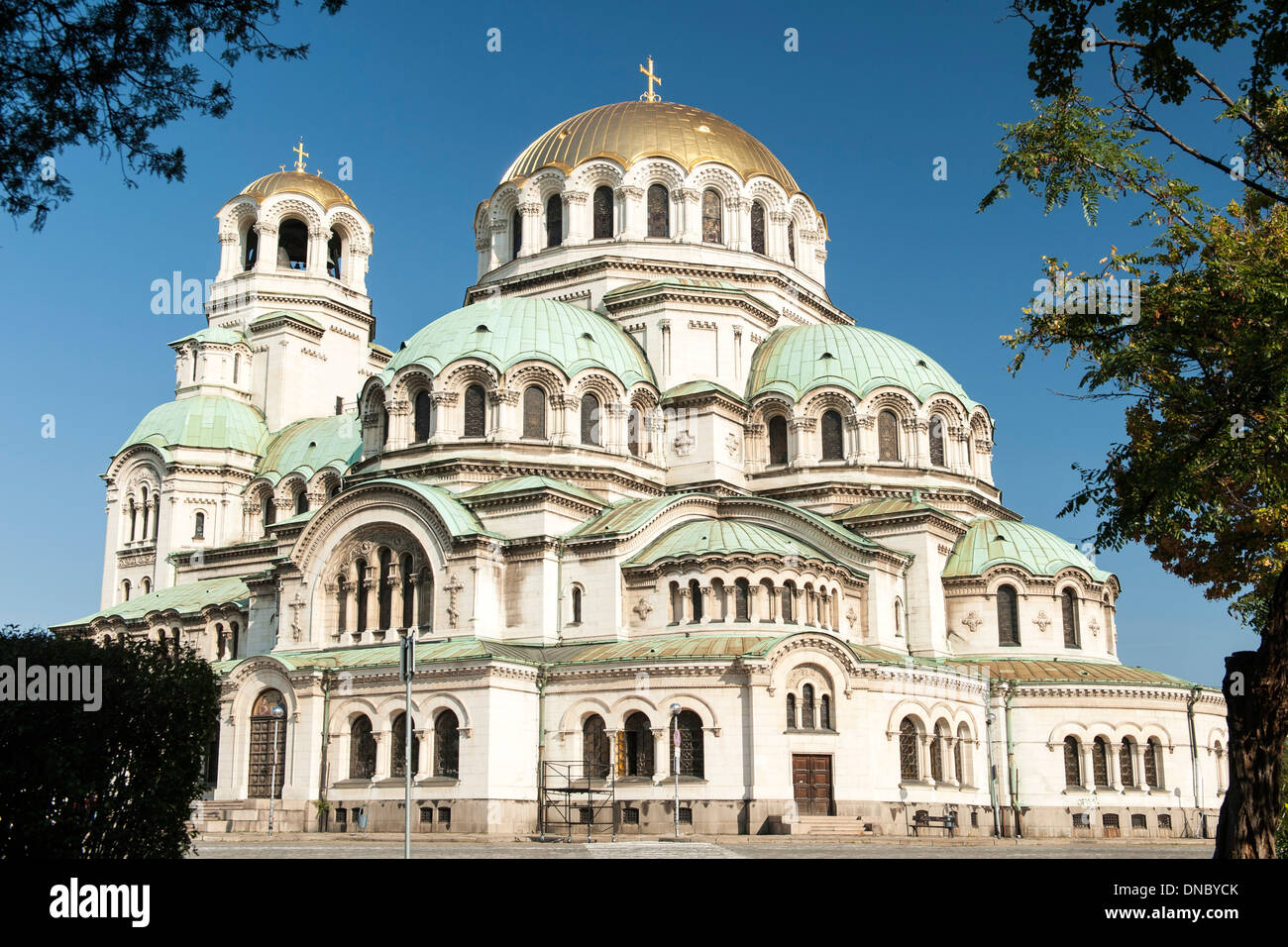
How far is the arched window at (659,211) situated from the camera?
5419 centimetres

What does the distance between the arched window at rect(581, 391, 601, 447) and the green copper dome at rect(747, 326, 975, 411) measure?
6.85 m

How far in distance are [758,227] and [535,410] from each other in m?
15.5

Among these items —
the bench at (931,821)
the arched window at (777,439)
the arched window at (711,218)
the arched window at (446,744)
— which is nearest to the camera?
the arched window at (446,744)

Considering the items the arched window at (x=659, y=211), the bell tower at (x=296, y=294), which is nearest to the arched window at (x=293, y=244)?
the bell tower at (x=296, y=294)

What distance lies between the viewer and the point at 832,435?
49.7 meters

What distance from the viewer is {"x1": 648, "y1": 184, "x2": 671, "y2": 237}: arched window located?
54188 millimetres

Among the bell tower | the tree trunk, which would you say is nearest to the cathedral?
the bell tower

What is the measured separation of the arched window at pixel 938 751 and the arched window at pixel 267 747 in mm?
20438

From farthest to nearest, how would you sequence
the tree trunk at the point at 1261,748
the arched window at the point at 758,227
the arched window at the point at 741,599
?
the arched window at the point at 758,227, the arched window at the point at 741,599, the tree trunk at the point at 1261,748

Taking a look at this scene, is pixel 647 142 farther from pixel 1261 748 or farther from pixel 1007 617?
pixel 1261 748

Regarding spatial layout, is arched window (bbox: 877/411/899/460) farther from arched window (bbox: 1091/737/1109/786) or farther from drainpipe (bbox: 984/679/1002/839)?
arched window (bbox: 1091/737/1109/786)

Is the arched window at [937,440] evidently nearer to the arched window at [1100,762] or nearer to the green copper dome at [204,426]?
the arched window at [1100,762]

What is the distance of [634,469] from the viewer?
47.2 meters

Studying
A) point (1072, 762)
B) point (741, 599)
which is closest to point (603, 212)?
point (741, 599)
